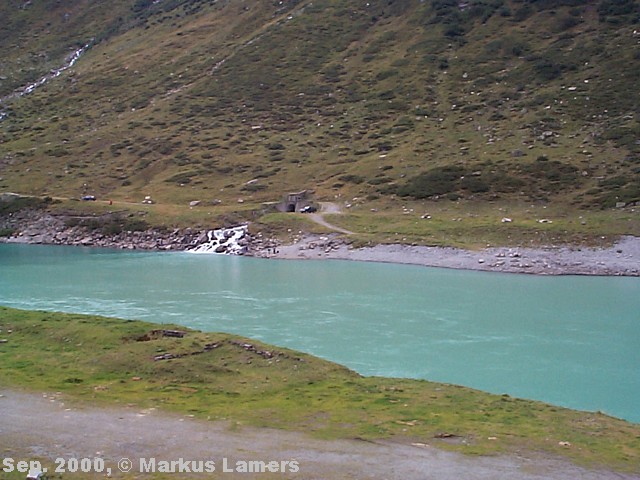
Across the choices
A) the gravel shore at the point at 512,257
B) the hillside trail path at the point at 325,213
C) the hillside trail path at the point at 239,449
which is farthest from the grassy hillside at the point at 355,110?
the hillside trail path at the point at 239,449

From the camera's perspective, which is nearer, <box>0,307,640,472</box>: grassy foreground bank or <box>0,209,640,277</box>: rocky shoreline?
<box>0,307,640,472</box>: grassy foreground bank

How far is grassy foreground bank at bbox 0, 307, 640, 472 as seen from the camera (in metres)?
15.9

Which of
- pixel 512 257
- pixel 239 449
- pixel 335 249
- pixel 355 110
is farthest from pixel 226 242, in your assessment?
pixel 239 449

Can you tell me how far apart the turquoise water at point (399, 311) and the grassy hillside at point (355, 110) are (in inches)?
561

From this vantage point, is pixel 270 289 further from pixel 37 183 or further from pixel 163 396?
pixel 37 183

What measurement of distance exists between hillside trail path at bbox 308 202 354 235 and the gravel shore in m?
3.29

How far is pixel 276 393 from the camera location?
755 inches

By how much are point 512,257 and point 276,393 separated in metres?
36.6

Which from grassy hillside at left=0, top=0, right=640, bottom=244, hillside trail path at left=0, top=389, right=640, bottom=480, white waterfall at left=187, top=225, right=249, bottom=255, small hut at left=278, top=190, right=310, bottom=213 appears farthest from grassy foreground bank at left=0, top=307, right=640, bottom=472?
small hut at left=278, top=190, right=310, bottom=213

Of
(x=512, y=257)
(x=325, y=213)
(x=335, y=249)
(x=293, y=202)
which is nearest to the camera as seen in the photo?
(x=512, y=257)

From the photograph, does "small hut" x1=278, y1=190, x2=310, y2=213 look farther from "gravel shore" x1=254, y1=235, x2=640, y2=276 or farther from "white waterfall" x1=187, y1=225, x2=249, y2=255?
"gravel shore" x1=254, y1=235, x2=640, y2=276

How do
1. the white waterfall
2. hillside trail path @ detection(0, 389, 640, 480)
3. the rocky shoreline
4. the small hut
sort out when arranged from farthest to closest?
the small hut
the white waterfall
the rocky shoreline
hillside trail path @ detection(0, 389, 640, 480)

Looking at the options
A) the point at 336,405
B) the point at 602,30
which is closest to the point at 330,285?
the point at 336,405

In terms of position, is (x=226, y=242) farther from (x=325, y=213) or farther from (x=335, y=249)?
(x=335, y=249)
